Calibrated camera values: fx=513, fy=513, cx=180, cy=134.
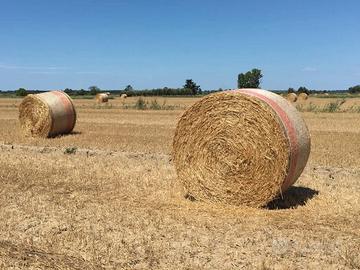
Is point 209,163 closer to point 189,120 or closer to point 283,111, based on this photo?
point 189,120

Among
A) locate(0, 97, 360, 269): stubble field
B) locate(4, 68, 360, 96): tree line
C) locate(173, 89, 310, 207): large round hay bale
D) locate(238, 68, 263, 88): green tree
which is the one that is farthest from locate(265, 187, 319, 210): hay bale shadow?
locate(238, 68, 263, 88): green tree

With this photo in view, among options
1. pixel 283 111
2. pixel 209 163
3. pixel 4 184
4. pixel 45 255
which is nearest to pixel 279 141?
pixel 283 111

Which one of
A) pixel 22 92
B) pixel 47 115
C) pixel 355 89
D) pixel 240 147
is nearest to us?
pixel 240 147

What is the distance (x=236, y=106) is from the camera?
8672 mm

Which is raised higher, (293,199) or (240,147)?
(240,147)

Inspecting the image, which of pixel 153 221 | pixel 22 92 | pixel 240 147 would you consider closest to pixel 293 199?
pixel 240 147

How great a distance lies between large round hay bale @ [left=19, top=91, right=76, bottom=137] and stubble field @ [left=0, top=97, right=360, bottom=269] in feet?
17.1

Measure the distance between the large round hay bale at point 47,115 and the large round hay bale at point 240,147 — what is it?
10.2 m

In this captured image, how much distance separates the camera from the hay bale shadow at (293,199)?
856 cm

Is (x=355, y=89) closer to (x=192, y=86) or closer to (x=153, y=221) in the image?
(x=192, y=86)

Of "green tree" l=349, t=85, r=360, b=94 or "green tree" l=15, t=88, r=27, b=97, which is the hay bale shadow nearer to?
"green tree" l=15, t=88, r=27, b=97

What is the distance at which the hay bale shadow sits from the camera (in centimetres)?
856

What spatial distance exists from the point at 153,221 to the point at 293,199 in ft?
9.18

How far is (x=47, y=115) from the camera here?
18406 mm
